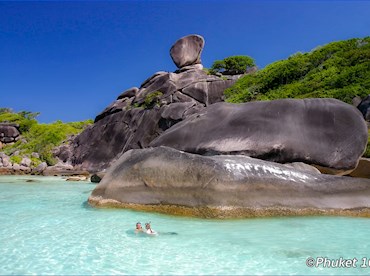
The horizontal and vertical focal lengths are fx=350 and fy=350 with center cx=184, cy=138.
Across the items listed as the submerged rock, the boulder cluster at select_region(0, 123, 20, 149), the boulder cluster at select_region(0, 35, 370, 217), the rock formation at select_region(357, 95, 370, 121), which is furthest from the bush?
the submerged rock

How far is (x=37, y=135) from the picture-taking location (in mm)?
45531

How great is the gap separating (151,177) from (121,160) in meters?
1.79

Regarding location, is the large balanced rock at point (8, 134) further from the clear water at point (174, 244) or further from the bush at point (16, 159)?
the clear water at point (174, 244)

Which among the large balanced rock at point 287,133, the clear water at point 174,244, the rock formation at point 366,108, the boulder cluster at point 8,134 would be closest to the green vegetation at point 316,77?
the rock formation at point 366,108

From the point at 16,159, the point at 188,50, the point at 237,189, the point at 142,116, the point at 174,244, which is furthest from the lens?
the point at 16,159

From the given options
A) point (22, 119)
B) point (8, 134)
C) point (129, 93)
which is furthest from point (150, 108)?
point (22, 119)

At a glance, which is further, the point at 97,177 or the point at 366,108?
the point at 97,177

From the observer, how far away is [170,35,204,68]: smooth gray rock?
30.9 m

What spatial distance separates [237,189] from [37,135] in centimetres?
4262

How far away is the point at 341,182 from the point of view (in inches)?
331

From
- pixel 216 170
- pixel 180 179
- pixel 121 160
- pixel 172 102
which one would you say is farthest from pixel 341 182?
pixel 172 102

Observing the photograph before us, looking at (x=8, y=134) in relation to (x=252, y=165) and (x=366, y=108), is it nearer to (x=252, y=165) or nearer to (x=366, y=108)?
(x=366, y=108)

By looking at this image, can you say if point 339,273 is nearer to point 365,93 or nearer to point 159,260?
point 159,260

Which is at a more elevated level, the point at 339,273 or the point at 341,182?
the point at 341,182
